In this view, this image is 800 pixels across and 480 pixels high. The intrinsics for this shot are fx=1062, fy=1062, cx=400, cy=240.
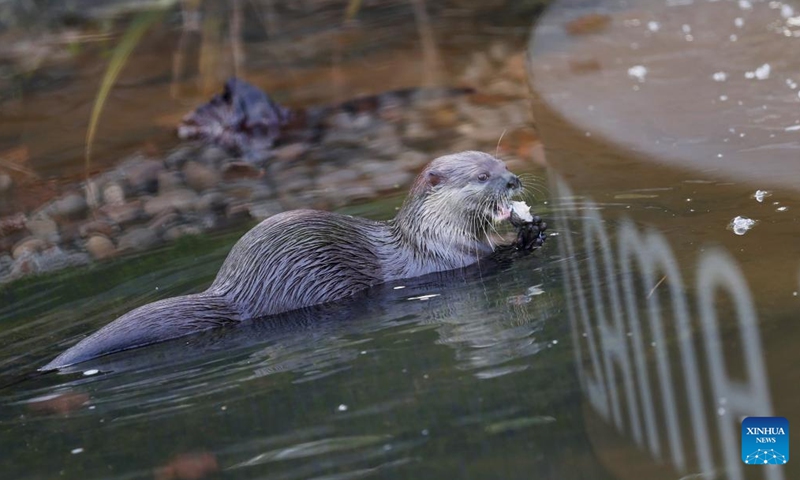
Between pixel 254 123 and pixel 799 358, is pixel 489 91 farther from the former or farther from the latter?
pixel 799 358

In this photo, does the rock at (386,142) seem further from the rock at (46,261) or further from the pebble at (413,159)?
the rock at (46,261)

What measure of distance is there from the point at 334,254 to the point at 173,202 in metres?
1.97

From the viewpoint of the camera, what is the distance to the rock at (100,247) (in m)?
→ 5.49

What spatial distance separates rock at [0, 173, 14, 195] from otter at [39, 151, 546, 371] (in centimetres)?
294

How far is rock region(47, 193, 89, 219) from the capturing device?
20.7 feet

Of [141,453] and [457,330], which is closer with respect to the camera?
[141,453]

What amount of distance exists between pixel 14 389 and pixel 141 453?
0.93 m

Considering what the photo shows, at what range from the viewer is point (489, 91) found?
7871 mm

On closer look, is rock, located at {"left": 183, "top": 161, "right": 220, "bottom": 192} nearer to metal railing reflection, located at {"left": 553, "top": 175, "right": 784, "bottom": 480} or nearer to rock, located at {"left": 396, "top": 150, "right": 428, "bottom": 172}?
rock, located at {"left": 396, "top": 150, "right": 428, "bottom": 172}

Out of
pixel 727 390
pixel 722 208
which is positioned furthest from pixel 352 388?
pixel 722 208

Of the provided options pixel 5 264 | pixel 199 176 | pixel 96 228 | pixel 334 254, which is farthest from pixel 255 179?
pixel 334 254

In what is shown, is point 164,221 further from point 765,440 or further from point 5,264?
point 765,440

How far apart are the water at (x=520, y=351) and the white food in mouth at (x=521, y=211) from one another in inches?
6.3

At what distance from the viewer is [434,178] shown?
4.95 m
